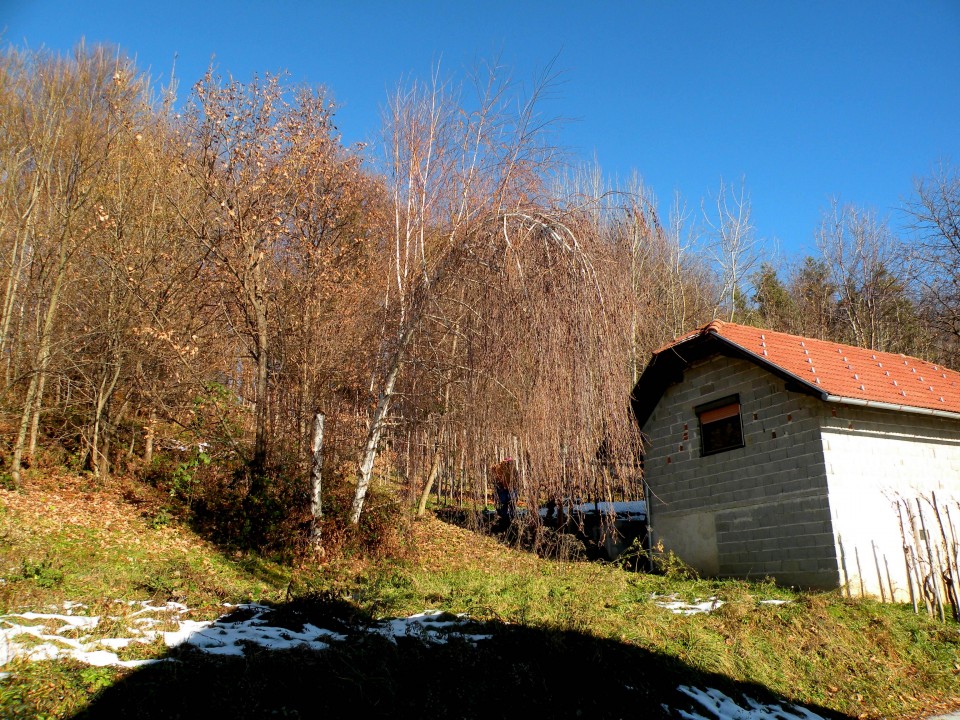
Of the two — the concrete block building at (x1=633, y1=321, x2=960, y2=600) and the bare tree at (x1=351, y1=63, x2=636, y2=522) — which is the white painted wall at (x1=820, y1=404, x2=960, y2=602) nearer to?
the concrete block building at (x1=633, y1=321, x2=960, y2=600)

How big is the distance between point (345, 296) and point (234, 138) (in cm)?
343

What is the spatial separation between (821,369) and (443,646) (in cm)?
887

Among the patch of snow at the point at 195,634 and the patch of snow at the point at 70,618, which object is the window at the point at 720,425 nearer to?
the patch of snow at the point at 195,634

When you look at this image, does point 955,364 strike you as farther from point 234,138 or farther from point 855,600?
point 234,138

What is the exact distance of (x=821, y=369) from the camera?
1222 cm

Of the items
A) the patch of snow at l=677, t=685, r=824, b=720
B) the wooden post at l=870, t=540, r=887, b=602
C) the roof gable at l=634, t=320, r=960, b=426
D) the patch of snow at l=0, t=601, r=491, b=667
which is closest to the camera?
the patch of snow at l=0, t=601, r=491, b=667

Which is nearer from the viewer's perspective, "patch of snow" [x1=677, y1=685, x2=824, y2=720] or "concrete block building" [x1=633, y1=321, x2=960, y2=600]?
"patch of snow" [x1=677, y1=685, x2=824, y2=720]

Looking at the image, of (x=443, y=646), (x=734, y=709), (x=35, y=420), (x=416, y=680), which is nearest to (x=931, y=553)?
(x=734, y=709)

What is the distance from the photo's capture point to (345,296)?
13.0 meters

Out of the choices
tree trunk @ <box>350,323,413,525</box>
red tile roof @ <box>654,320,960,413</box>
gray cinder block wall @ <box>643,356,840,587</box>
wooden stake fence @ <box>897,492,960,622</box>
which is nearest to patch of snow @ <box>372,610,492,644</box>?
tree trunk @ <box>350,323,413,525</box>

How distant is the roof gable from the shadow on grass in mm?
5356

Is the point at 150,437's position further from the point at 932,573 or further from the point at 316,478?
the point at 932,573

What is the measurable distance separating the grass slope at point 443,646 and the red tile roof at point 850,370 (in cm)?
351

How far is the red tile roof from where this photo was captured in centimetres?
1158
